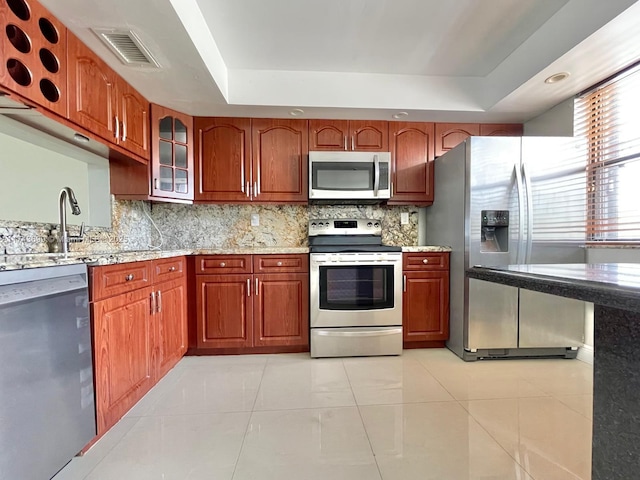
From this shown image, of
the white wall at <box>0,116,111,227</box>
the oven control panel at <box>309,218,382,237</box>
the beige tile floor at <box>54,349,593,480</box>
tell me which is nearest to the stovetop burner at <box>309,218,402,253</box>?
the oven control panel at <box>309,218,382,237</box>

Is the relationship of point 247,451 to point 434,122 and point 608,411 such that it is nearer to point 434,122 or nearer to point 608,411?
point 608,411

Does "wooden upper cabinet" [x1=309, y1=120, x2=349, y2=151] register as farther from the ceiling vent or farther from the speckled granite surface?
the ceiling vent

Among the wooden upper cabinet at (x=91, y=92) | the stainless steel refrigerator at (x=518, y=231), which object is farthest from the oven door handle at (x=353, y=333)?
the wooden upper cabinet at (x=91, y=92)

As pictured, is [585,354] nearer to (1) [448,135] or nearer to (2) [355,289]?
(2) [355,289]

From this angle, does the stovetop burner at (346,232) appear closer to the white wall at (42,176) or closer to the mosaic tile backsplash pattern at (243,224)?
the mosaic tile backsplash pattern at (243,224)

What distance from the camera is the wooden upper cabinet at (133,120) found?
6.88ft

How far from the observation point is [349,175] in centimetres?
280

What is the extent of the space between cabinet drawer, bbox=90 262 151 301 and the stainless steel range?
1.23 m

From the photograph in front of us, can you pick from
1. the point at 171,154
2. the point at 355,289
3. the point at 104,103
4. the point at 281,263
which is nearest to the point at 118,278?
the point at 104,103

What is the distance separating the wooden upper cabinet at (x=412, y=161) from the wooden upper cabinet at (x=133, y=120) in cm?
210

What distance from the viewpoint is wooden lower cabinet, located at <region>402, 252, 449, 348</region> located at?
2.71 m

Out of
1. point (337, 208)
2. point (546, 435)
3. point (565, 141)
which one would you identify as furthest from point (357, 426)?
point (565, 141)

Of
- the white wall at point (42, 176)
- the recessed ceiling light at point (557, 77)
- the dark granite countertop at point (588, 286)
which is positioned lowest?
the dark granite countertop at point (588, 286)

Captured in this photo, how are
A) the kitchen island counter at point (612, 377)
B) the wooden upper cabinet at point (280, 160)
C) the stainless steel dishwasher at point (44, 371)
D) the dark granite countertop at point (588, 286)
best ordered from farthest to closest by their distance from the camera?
the wooden upper cabinet at point (280, 160), the stainless steel dishwasher at point (44, 371), the kitchen island counter at point (612, 377), the dark granite countertop at point (588, 286)
